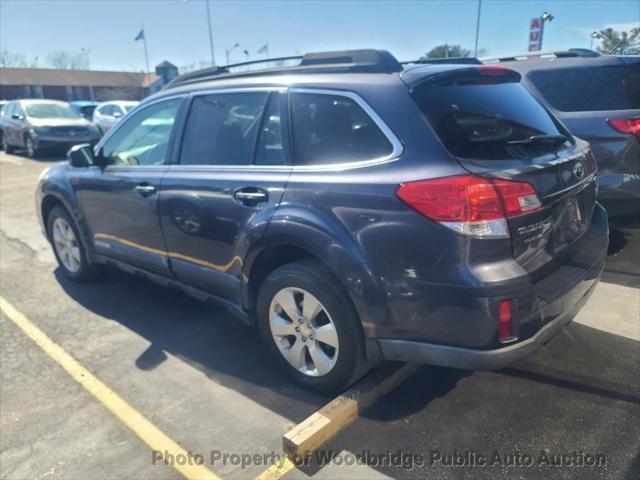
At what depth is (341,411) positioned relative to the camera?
8.68 feet

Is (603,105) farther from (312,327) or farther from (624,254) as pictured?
(312,327)

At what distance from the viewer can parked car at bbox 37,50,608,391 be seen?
7.52ft

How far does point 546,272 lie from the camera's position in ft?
8.21

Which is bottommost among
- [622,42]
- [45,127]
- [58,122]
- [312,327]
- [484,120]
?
[312,327]

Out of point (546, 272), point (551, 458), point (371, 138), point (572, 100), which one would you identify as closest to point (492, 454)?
point (551, 458)

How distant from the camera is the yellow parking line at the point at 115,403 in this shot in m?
2.50

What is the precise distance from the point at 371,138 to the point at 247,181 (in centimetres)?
84

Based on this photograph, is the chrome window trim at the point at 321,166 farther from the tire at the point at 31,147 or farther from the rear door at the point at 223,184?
the tire at the point at 31,147

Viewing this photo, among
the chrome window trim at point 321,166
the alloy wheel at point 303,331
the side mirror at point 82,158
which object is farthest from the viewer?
the side mirror at point 82,158

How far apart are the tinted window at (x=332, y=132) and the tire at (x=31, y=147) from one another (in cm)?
1366

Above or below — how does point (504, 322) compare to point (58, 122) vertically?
below

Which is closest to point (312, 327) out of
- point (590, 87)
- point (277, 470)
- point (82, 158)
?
point (277, 470)

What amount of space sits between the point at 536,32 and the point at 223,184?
2606 cm

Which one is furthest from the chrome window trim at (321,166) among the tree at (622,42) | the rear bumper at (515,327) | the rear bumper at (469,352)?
the tree at (622,42)
